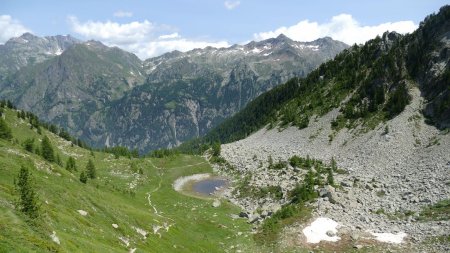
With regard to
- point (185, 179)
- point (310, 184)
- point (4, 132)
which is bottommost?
point (185, 179)

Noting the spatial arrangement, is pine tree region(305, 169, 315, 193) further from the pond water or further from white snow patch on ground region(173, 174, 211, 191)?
white snow patch on ground region(173, 174, 211, 191)

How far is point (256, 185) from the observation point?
10344cm

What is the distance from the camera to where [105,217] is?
5606cm

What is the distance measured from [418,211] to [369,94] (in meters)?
78.2

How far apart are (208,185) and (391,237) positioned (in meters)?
64.0

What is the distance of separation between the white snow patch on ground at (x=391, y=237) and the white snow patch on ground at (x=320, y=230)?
19.6 ft

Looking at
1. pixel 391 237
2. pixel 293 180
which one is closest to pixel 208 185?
pixel 293 180

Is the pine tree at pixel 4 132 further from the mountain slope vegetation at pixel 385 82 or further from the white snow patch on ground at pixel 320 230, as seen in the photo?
the mountain slope vegetation at pixel 385 82

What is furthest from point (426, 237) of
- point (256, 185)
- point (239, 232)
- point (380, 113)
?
point (380, 113)

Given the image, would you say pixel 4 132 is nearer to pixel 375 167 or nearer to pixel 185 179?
pixel 185 179

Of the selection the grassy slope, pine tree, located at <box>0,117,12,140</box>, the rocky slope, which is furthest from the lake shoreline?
pine tree, located at <box>0,117,12,140</box>

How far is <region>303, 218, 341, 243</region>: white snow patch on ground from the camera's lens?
65.9 m

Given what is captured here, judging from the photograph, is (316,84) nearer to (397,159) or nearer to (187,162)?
(187,162)

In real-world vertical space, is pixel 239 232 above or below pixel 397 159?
below
